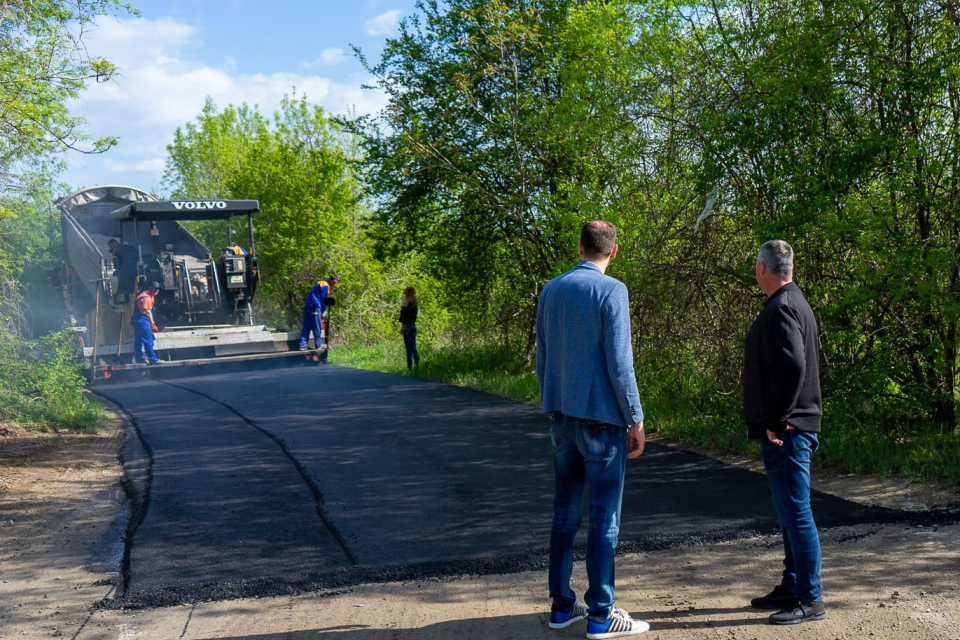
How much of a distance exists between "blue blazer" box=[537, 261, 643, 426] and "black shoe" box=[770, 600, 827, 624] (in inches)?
45.8

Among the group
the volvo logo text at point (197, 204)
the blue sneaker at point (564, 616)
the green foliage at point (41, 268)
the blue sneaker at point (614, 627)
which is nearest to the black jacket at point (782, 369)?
the blue sneaker at point (614, 627)

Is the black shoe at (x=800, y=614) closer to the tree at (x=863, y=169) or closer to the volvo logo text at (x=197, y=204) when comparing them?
the tree at (x=863, y=169)

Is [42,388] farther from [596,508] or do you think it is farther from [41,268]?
[41,268]

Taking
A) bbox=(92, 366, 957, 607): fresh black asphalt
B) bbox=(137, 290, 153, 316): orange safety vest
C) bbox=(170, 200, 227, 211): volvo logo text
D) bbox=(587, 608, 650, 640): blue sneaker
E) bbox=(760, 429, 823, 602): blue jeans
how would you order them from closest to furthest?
bbox=(587, 608, 650, 640): blue sneaker, bbox=(760, 429, 823, 602): blue jeans, bbox=(92, 366, 957, 607): fresh black asphalt, bbox=(137, 290, 153, 316): orange safety vest, bbox=(170, 200, 227, 211): volvo logo text

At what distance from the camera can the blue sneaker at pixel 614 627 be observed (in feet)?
13.8

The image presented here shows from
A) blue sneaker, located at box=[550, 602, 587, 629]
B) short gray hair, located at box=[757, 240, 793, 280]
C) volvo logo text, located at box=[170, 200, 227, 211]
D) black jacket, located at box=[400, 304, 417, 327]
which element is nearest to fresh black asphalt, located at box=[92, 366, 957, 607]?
blue sneaker, located at box=[550, 602, 587, 629]

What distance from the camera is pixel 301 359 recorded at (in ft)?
65.4

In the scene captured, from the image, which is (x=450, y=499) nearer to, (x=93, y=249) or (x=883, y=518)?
(x=883, y=518)

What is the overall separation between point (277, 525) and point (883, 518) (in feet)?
13.7

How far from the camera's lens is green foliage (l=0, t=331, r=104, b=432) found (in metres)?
11.5

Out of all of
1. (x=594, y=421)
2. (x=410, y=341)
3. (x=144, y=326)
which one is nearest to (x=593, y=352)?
(x=594, y=421)

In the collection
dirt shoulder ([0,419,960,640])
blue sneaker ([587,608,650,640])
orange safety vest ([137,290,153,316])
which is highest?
orange safety vest ([137,290,153,316])

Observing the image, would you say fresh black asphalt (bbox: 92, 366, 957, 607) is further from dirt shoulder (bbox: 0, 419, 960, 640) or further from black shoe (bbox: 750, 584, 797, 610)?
black shoe (bbox: 750, 584, 797, 610)

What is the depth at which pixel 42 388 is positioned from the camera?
1196 centimetres
